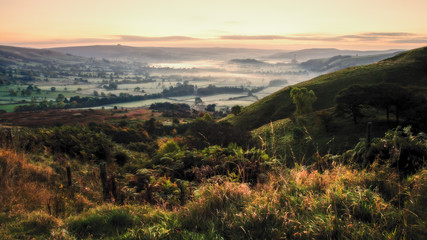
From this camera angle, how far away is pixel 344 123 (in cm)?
3322

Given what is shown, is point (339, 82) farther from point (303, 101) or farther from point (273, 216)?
point (273, 216)

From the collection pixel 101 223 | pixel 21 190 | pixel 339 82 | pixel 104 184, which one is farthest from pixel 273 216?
pixel 339 82

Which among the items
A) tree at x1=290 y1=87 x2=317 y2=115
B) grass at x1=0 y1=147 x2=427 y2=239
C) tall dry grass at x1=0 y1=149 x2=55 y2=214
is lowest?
tree at x1=290 y1=87 x2=317 y2=115

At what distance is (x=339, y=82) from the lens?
5828 cm

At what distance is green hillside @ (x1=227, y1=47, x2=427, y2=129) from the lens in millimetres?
53062

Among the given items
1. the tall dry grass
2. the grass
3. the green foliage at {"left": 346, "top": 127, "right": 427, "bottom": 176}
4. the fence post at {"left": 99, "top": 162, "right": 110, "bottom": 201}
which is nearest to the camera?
the grass

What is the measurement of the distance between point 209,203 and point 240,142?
895 inches

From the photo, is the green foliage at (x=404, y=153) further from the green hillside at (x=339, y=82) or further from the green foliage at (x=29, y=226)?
the green hillside at (x=339, y=82)

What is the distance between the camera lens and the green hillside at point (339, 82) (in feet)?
174

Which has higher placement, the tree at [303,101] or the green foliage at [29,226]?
the green foliage at [29,226]

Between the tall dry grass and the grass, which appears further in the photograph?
the tall dry grass

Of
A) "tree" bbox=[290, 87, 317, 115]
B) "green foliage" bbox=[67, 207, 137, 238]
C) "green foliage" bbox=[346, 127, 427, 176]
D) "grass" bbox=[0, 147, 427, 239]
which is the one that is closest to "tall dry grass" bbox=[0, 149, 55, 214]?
"grass" bbox=[0, 147, 427, 239]

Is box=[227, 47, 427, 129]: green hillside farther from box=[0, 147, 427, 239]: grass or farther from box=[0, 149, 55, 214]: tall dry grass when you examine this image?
box=[0, 147, 427, 239]: grass

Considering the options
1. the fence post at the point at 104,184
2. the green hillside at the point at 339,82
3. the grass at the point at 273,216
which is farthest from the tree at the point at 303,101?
the fence post at the point at 104,184
